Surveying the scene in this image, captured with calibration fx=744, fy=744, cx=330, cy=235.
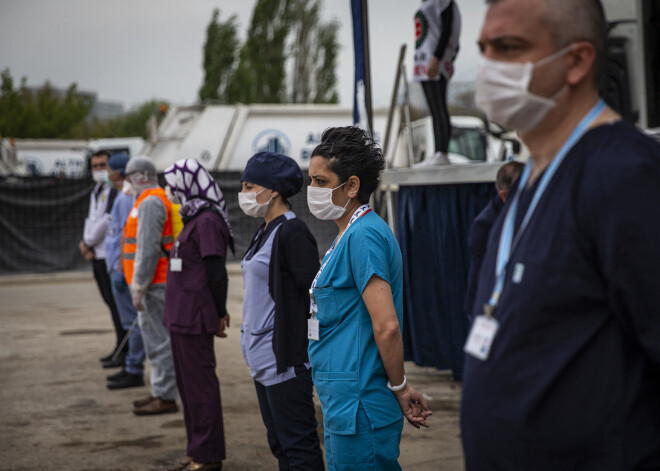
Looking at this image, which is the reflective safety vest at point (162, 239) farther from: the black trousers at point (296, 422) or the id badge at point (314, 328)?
the id badge at point (314, 328)

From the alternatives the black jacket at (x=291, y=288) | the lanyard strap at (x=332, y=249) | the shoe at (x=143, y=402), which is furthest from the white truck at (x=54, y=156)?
the lanyard strap at (x=332, y=249)

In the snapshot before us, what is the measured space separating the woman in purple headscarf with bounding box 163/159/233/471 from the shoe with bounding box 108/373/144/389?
2.43 m

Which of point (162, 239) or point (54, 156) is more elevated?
point (162, 239)

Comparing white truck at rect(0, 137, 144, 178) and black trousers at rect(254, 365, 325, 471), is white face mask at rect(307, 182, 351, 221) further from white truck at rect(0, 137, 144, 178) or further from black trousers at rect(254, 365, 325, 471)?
white truck at rect(0, 137, 144, 178)

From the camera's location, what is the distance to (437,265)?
6219 millimetres

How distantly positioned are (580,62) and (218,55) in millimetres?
33046

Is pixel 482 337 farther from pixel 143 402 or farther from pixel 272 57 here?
pixel 272 57

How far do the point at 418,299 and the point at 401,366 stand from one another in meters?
3.78

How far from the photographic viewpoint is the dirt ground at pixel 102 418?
4.79 meters

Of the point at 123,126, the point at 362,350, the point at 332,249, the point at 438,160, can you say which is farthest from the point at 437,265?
the point at 123,126

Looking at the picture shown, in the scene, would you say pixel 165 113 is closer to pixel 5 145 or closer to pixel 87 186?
pixel 87 186

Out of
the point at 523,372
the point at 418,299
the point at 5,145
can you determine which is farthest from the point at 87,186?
the point at 523,372

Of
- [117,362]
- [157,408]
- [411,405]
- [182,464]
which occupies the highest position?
[411,405]

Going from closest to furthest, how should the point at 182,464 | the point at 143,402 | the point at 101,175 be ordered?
the point at 182,464 → the point at 143,402 → the point at 101,175
